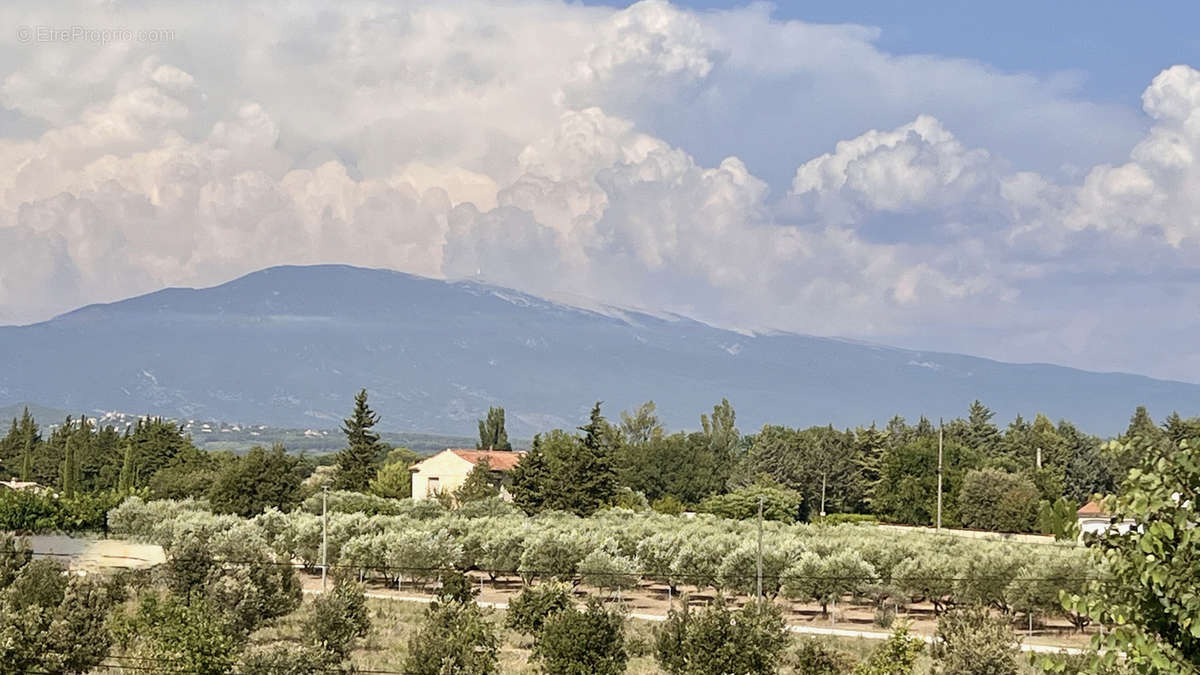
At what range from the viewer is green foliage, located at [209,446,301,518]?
80.0 meters

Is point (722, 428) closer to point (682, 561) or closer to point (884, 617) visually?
point (682, 561)

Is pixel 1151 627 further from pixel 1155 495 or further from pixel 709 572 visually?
pixel 709 572

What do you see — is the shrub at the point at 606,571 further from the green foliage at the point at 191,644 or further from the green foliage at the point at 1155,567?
the green foliage at the point at 1155,567

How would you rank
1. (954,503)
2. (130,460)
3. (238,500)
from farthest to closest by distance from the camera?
(130,460)
(954,503)
(238,500)

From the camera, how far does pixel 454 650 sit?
112ft

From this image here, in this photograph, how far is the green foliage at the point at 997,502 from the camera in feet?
287

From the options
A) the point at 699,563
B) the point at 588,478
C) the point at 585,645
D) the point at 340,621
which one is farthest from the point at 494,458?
the point at 585,645

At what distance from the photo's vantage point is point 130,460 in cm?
9881

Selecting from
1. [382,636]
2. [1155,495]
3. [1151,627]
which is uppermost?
[1155,495]

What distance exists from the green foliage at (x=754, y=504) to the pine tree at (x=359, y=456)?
24.3m

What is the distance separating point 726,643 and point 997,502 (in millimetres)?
58480

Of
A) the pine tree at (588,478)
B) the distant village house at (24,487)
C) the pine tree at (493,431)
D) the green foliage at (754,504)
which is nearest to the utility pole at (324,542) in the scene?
the pine tree at (588,478)

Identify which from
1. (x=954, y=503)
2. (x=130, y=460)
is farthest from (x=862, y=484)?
(x=130, y=460)

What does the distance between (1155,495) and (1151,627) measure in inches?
37.8
